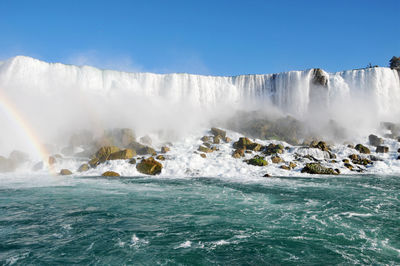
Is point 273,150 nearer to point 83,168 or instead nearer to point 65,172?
point 83,168

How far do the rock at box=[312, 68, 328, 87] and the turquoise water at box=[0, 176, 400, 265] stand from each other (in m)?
36.0

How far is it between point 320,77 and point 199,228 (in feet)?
149

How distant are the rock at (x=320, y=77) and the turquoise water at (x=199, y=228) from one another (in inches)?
1418

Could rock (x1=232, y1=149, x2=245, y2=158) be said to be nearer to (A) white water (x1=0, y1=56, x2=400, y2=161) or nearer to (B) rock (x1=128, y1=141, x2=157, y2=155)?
(B) rock (x1=128, y1=141, x2=157, y2=155)

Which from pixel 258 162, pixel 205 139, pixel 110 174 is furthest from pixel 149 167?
pixel 205 139

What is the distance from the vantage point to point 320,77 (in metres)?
46.2

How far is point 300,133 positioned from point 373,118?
14238 mm

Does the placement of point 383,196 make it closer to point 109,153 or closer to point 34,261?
point 34,261

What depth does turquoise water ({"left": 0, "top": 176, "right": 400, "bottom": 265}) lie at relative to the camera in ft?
19.9

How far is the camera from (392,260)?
19.2ft

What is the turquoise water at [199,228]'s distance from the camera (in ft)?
19.9

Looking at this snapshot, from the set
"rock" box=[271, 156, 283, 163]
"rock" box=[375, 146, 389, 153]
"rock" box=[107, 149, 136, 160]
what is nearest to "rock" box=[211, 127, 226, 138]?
"rock" box=[271, 156, 283, 163]

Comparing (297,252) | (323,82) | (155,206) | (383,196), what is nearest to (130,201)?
(155,206)

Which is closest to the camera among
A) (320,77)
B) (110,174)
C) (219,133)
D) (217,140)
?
(110,174)
